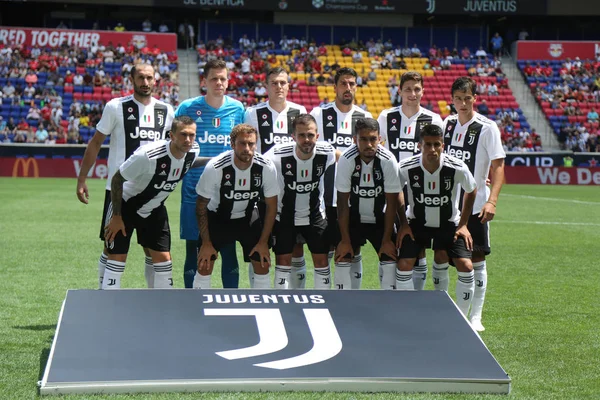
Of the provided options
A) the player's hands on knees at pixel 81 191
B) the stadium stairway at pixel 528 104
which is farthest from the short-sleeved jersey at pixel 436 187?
the stadium stairway at pixel 528 104

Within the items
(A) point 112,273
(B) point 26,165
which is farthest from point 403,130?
(B) point 26,165

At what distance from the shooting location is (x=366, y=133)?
6102 mm

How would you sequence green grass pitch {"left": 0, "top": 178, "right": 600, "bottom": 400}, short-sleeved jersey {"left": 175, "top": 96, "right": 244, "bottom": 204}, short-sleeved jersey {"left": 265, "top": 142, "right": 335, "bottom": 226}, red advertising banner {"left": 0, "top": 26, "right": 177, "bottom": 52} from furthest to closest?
red advertising banner {"left": 0, "top": 26, "right": 177, "bottom": 52} → short-sleeved jersey {"left": 175, "top": 96, "right": 244, "bottom": 204} → short-sleeved jersey {"left": 265, "top": 142, "right": 335, "bottom": 226} → green grass pitch {"left": 0, "top": 178, "right": 600, "bottom": 400}

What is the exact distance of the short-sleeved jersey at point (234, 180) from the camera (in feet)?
20.3

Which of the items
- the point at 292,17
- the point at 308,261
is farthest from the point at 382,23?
the point at 308,261

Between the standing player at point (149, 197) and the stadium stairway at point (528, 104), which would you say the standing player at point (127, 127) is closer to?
the standing player at point (149, 197)

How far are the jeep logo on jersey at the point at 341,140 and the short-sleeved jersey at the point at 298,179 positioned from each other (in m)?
0.45

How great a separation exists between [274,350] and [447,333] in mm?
1052

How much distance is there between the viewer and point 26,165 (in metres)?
27.3

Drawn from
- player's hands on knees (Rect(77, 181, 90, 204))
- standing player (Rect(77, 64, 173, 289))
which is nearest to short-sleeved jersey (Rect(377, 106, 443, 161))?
standing player (Rect(77, 64, 173, 289))

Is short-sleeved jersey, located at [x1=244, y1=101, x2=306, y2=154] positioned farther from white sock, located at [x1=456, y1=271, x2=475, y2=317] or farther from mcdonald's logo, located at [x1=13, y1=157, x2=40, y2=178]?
mcdonald's logo, located at [x1=13, y1=157, x2=40, y2=178]

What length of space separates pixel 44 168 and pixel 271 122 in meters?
22.0

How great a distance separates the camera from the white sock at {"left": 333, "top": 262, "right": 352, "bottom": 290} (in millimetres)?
6449

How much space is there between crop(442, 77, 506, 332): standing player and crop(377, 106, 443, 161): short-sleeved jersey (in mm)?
297
